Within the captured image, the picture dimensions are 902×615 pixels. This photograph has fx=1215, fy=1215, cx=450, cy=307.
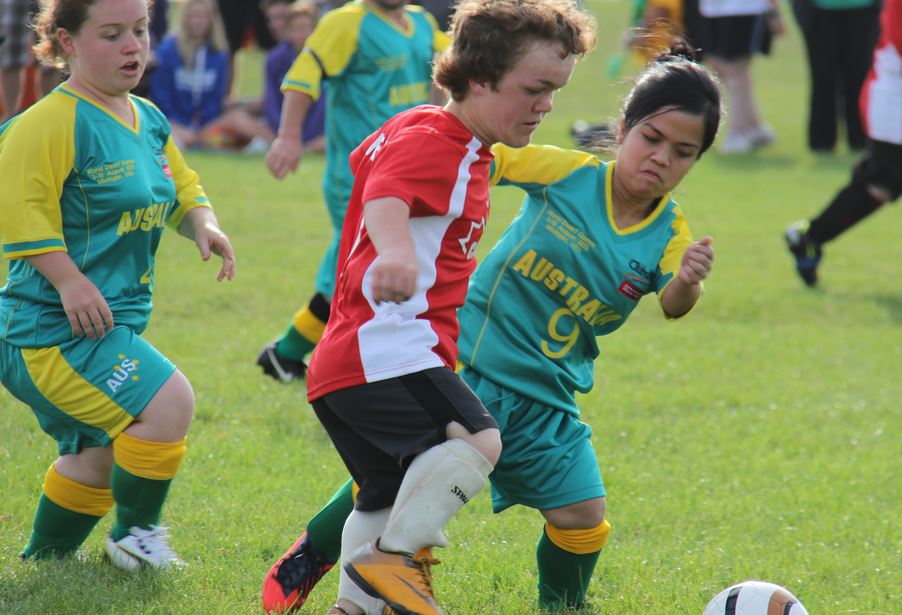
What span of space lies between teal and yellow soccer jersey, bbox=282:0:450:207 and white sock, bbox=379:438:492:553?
3.00 m

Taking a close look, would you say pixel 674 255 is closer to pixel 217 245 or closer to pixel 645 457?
pixel 217 245

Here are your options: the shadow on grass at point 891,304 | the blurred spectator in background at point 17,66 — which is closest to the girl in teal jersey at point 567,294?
the shadow on grass at point 891,304

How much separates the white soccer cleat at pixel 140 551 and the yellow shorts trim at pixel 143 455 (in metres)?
0.20

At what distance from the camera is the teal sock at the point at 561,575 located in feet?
10.9

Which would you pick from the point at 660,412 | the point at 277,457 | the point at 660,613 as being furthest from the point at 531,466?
the point at 660,412

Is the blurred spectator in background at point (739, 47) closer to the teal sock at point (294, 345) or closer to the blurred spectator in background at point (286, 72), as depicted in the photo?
the blurred spectator in background at point (286, 72)

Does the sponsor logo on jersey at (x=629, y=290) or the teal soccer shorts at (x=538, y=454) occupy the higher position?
the sponsor logo on jersey at (x=629, y=290)

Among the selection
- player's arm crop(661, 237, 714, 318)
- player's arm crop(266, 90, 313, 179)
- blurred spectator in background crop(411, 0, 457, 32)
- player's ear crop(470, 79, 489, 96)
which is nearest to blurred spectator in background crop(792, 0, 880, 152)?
blurred spectator in background crop(411, 0, 457, 32)

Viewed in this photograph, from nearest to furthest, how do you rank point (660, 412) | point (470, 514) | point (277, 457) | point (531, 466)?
point (531, 466)
point (470, 514)
point (277, 457)
point (660, 412)

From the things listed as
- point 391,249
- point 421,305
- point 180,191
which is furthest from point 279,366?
point 391,249

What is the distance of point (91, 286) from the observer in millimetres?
3135

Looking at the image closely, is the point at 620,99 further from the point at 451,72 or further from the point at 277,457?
the point at 277,457

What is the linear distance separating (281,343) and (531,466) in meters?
2.36

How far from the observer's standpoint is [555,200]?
11.2 feet
